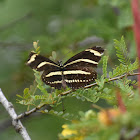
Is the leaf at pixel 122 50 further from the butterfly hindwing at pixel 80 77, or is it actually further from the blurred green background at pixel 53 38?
the blurred green background at pixel 53 38

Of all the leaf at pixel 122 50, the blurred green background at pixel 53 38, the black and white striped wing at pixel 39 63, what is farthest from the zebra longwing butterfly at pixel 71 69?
the blurred green background at pixel 53 38

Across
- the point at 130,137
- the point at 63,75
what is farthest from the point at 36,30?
the point at 130,137

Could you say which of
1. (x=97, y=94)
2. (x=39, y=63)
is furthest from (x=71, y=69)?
(x=97, y=94)

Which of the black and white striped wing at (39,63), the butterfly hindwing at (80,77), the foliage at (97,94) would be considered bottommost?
the foliage at (97,94)

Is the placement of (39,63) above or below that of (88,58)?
above

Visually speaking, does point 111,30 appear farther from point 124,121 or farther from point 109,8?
point 124,121

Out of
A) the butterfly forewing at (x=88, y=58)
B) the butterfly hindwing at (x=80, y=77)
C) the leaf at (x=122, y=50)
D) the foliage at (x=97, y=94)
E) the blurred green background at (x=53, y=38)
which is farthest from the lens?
the blurred green background at (x=53, y=38)

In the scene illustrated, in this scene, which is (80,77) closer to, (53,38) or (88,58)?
(88,58)
